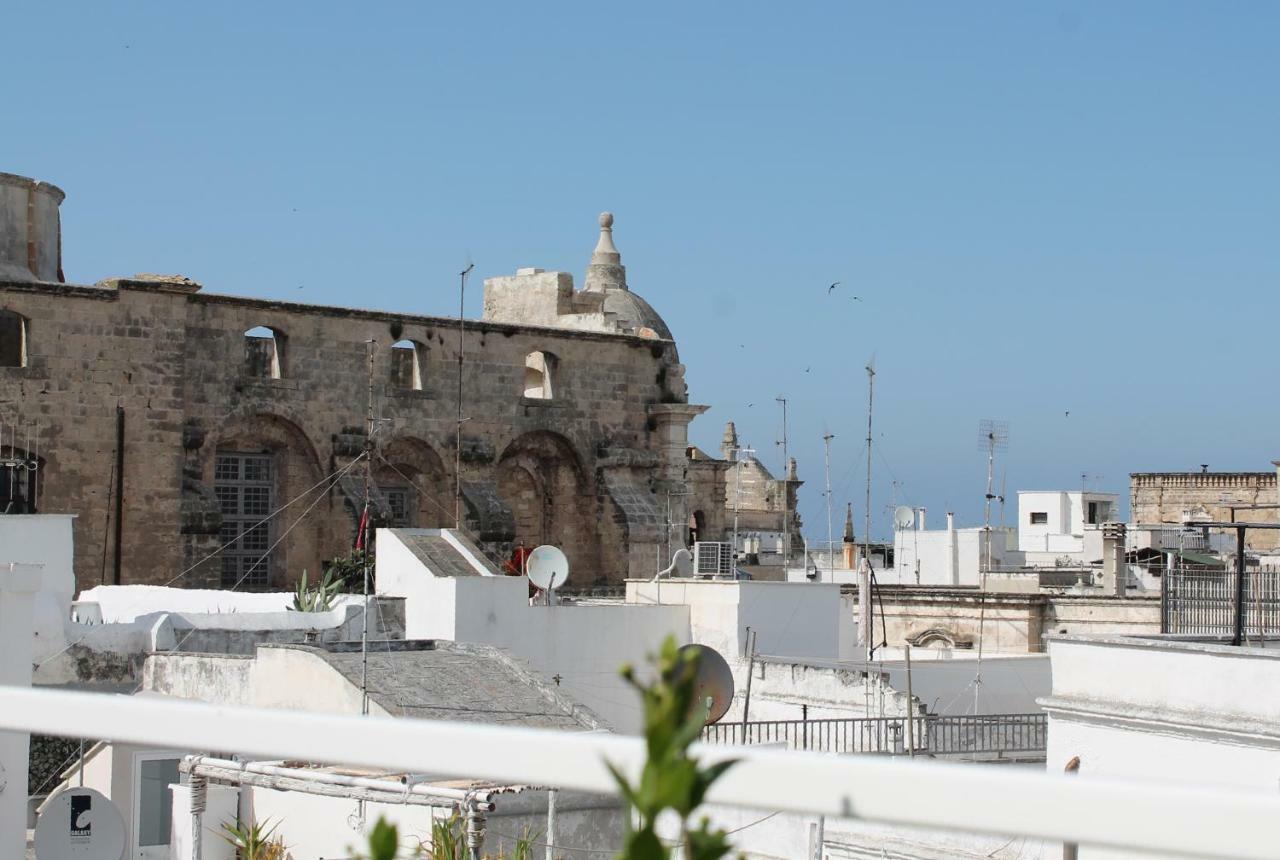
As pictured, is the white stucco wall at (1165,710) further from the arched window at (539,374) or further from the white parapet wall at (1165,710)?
the arched window at (539,374)

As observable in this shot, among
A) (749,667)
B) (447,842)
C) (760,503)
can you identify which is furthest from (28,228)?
(760,503)

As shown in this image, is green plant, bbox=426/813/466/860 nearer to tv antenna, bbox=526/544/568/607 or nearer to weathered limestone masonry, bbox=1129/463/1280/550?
tv antenna, bbox=526/544/568/607

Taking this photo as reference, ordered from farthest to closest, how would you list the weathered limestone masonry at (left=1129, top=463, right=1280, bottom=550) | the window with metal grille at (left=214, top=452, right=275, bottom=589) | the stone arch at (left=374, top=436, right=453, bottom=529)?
the weathered limestone masonry at (left=1129, top=463, right=1280, bottom=550), the stone arch at (left=374, top=436, right=453, bottom=529), the window with metal grille at (left=214, top=452, right=275, bottom=589)

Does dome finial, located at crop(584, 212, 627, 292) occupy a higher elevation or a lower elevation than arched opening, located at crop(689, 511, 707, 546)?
higher

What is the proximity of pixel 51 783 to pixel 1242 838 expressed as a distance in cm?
1496

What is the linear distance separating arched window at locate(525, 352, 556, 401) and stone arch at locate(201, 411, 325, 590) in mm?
4447

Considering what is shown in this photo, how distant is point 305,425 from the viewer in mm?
28766

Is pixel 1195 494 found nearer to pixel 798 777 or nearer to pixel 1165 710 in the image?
pixel 1165 710

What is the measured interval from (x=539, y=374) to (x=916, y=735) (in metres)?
16.8

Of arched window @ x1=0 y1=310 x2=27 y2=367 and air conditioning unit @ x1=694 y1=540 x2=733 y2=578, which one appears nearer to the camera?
arched window @ x1=0 y1=310 x2=27 y2=367

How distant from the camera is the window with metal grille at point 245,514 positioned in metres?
28.2

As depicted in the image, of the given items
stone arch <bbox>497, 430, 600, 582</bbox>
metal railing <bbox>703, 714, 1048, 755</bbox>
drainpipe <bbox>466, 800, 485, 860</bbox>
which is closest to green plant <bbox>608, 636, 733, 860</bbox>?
Result: drainpipe <bbox>466, 800, 485, 860</bbox>

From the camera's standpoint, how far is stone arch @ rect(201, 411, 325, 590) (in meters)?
28.3

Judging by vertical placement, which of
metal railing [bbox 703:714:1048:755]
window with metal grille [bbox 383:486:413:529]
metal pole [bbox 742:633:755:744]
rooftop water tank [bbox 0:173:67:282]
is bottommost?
metal railing [bbox 703:714:1048:755]
